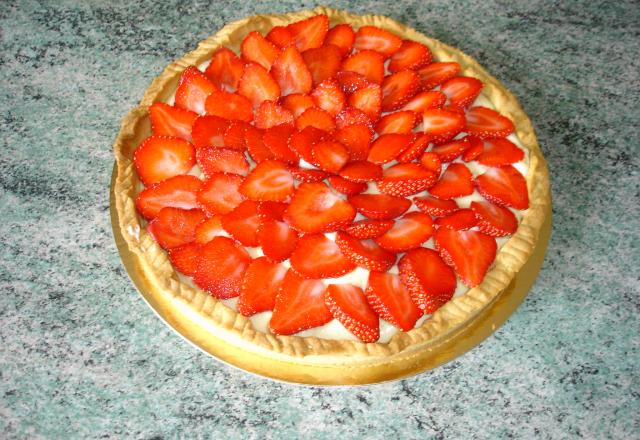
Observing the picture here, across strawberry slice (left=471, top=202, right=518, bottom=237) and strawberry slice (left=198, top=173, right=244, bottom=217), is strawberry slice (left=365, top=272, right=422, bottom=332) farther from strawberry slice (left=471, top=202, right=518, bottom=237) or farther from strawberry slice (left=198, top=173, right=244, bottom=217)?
strawberry slice (left=198, top=173, right=244, bottom=217)

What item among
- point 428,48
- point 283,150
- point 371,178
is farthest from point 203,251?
point 428,48

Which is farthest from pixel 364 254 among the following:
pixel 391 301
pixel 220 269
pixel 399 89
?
pixel 399 89

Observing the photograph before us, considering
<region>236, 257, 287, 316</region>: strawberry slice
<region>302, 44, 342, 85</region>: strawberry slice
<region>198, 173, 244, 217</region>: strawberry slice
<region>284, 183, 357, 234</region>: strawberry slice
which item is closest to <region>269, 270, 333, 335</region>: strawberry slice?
<region>236, 257, 287, 316</region>: strawberry slice

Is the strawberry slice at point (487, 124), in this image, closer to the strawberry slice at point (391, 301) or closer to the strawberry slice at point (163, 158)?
the strawberry slice at point (391, 301)

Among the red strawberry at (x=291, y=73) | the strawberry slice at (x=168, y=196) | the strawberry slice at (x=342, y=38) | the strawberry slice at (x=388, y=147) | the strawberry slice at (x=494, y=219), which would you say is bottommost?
the strawberry slice at (x=168, y=196)

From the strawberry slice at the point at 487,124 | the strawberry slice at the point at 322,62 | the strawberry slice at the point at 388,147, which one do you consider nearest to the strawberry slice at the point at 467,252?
the strawberry slice at the point at 388,147

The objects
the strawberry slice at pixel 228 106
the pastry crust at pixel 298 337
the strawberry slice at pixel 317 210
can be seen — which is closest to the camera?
the pastry crust at pixel 298 337

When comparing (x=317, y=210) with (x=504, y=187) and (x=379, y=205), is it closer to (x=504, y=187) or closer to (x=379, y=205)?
(x=379, y=205)

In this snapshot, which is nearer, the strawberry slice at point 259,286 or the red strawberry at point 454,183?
the strawberry slice at point 259,286
